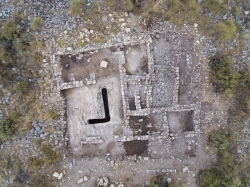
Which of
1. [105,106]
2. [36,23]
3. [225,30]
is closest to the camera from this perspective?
[36,23]

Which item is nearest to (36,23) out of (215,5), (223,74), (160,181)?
(215,5)

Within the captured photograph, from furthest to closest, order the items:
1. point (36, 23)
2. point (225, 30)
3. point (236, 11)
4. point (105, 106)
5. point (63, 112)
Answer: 1. point (105, 106)
2. point (236, 11)
3. point (63, 112)
4. point (225, 30)
5. point (36, 23)

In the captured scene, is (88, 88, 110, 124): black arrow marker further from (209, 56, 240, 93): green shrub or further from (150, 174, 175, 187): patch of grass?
(209, 56, 240, 93): green shrub

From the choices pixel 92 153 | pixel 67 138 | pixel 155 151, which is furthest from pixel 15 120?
pixel 155 151

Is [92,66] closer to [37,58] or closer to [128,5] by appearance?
[37,58]

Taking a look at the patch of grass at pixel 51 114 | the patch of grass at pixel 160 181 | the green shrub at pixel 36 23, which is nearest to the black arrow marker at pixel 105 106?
the patch of grass at pixel 51 114

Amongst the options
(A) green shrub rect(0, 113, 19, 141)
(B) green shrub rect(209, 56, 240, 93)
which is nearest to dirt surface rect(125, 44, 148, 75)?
(B) green shrub rect(209, 56, 240, 93)

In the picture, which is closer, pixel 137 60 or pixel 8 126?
pixel 8 126

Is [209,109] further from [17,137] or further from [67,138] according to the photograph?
[17,137]
